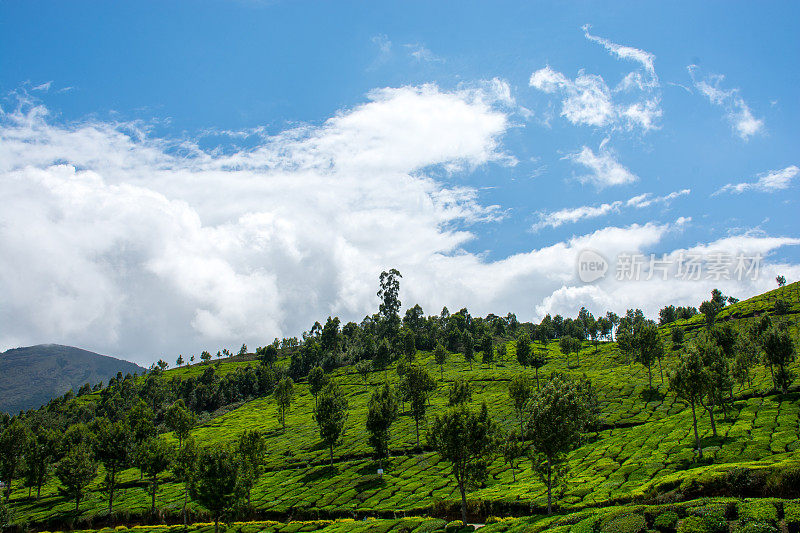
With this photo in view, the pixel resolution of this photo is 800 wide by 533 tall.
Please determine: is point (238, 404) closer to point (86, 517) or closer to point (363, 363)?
point (363, 363)

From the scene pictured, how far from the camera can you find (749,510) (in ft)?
86.3

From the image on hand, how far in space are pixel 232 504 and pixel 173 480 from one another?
4649 centimetres

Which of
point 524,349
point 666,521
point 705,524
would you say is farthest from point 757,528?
point 524,349

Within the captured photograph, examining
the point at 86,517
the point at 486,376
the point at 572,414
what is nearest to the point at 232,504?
the point at 86,517

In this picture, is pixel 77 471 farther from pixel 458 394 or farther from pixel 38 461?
pixel 458 394

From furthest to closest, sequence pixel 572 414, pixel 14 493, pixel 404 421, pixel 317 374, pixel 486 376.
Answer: pixel 486 376, pixel 317 374, pixel 404 421, pixel 14 493, pixel 572 414

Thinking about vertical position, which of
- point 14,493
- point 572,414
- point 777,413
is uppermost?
point 572,414

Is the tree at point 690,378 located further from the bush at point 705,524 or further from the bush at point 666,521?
the bush at point 705,524

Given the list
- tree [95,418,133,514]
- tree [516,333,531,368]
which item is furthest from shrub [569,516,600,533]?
tree [516,333,531,368]

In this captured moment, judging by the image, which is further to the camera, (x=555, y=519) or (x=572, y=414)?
(x=572, y=414)

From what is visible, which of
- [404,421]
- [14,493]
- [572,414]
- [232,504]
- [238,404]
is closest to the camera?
[572,414]

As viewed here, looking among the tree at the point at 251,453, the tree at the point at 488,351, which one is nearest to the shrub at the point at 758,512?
the tree at the point at 251,453

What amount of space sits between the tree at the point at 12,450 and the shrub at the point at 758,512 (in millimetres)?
119269

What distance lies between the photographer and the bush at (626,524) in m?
28.7
